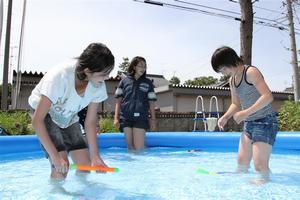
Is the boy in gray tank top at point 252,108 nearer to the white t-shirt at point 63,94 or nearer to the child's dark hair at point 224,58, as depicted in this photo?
the child's dark hair at point 224,58

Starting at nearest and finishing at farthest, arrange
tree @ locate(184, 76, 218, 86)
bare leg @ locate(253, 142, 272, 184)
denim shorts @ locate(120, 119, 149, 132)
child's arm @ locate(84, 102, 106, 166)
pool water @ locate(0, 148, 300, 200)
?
pool water @ locate(0, 148, 300, 200) < child's arm @ locate(84, 102, 106, 166) < bare leg @ locate(253, 142, 272, 184) < denim shorts @ locate(120, 119, 149, 132) < tree @ locate(184, 76, 218, 86)

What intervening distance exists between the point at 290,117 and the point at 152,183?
19.3ft

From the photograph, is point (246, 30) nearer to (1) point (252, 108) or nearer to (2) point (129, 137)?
(2) point (129, 137)

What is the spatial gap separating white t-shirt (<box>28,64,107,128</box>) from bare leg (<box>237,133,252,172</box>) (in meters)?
1.36

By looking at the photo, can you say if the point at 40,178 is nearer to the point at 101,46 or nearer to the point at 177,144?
the point at 101,46

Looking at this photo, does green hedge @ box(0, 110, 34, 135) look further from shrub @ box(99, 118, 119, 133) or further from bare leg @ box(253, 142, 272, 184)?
bare leg @ box(253, 142, 272, 184)

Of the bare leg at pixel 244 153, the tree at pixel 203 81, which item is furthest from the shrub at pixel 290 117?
the tree at pixel 203 81

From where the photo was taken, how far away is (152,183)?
281cm

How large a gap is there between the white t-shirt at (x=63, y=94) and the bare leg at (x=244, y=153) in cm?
136

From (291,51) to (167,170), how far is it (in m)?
10.1

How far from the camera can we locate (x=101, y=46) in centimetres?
204

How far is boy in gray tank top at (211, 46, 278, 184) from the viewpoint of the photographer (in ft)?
8.85

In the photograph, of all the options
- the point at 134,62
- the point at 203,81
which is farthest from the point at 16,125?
the point at 203,81

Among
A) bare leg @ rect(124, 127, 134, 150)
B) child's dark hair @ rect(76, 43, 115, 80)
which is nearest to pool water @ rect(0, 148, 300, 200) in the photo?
child's dark hair @ rect(76, 43, 115, 80)
